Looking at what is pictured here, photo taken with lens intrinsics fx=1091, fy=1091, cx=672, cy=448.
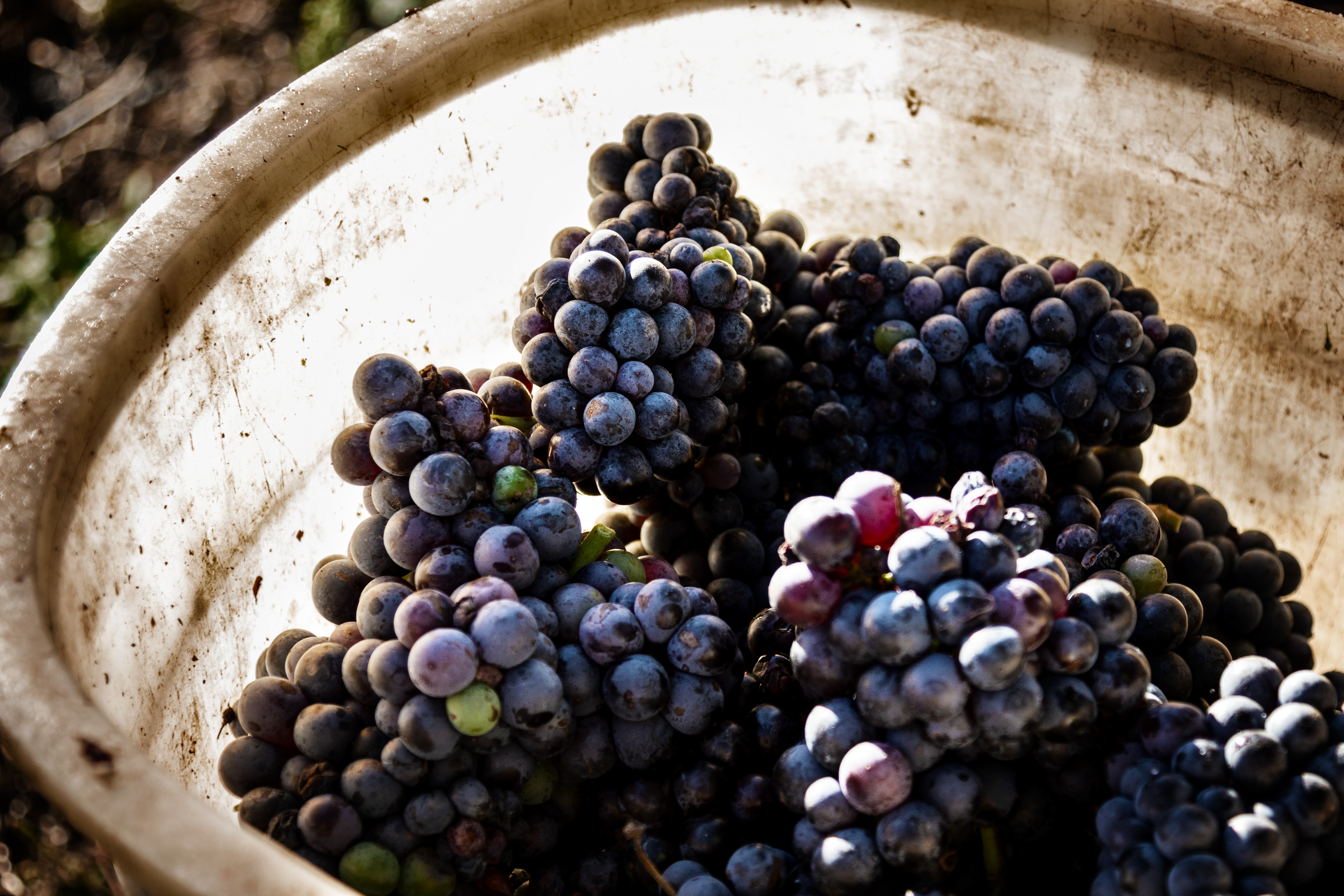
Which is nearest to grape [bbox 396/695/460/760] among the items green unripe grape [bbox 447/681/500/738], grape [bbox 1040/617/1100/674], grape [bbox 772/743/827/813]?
green unripe grape [bbox 447/681/500/738]

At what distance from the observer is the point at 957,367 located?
1.47m

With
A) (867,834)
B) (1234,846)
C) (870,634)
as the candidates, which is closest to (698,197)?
(870,634)

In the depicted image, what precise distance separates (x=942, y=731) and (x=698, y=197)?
75cm

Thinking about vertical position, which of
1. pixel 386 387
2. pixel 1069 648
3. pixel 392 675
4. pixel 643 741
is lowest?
pixel 643 741

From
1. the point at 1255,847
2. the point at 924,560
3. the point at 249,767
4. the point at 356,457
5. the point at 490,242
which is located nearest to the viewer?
the point at 1255,847

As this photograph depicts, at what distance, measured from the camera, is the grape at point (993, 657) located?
938 mm

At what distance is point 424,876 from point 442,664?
0.21m

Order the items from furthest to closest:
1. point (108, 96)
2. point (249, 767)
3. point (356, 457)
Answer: point (108, 96)
point (356, 457)
point (249, 767)

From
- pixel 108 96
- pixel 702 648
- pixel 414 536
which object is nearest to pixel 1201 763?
pixel 702 648

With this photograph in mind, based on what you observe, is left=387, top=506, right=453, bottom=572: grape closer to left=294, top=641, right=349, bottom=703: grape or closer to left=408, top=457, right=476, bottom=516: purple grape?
left=408, top=457, right=476, bottom=516: purple grape

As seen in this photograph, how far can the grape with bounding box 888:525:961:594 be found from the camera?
3.25 ft

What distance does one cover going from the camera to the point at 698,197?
4.66 ft

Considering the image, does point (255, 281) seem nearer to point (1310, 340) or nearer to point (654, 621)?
point (654, 621)

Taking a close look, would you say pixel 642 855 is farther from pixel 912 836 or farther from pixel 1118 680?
pixel 1118 680
